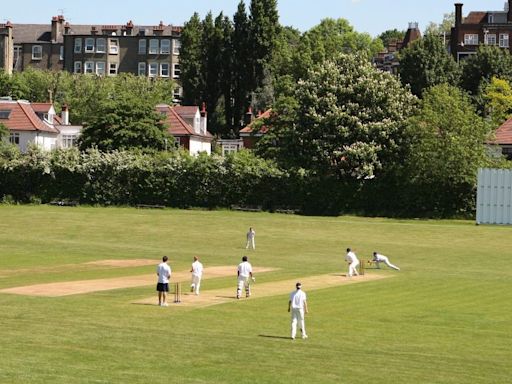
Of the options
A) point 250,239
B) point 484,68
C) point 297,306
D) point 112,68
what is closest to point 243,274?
point 297,306

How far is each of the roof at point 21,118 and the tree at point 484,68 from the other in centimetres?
5329

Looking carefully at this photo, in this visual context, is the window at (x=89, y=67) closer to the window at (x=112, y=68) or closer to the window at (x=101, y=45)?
the window at (x=101, y=45)

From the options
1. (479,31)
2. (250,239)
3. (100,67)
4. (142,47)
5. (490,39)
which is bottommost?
(250,239)

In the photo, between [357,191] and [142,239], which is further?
[357,191]

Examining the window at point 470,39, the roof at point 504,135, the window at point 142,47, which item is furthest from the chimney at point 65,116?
the window at point 470,39

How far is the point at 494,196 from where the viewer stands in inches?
3543

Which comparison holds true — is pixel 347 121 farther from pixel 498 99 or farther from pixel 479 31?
pixel 479 31

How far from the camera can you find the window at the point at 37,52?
190750mm

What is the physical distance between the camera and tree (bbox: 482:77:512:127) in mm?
134500

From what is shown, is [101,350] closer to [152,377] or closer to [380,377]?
[152,377]

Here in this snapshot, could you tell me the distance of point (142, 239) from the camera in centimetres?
7819

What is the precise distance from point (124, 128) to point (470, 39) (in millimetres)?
81172

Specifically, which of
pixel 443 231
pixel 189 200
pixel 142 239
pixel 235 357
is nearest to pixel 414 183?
pixel 443 231

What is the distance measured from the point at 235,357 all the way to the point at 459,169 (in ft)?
211
